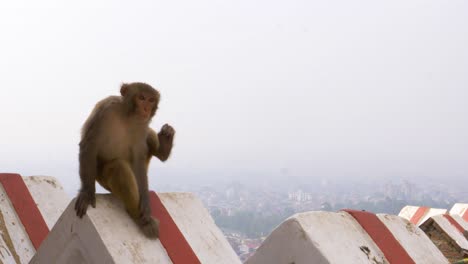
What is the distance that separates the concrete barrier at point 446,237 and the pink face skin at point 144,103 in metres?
3.39

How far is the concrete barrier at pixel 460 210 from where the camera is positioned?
26.9 ft

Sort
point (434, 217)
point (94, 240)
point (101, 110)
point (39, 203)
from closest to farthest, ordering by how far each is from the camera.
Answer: point (94, 240) < point (101, 110) < point (39, 203) < point (434, 217)

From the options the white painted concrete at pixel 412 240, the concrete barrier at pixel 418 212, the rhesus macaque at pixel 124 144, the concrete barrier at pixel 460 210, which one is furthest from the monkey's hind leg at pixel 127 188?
the concrete barrier at pixel 460 210

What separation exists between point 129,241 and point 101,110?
1288 millimetres

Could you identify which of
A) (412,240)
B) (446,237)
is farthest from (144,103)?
(446,237)

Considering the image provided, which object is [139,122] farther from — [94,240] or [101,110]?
[94,240]

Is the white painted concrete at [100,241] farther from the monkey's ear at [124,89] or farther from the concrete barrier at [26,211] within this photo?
the concrete barrier at [26,211]

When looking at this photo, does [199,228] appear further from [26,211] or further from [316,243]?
[26,211]

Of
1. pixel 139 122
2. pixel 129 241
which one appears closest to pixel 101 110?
pixel 139 122

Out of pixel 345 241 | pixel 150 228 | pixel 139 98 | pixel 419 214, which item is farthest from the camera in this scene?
pixel 419 214

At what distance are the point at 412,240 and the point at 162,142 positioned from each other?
1.87m

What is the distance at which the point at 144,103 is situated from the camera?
4.11 metres

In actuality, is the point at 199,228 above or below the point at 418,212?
above

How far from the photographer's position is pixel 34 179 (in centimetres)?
496
